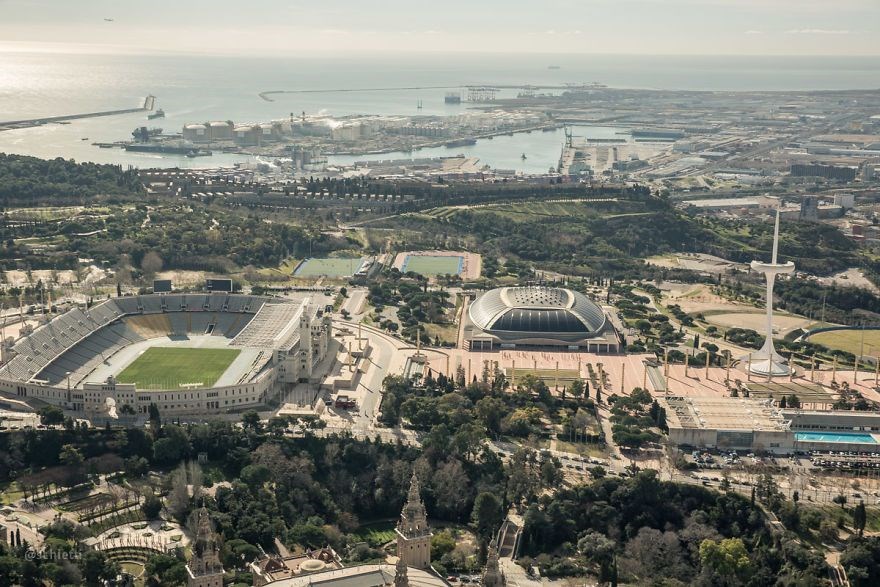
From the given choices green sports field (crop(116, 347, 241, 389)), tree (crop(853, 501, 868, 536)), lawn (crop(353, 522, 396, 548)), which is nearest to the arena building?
green sports field (crop(116, 347, 241, 389))

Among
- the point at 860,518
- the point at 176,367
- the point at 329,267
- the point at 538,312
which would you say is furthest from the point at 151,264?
the point at 860,518

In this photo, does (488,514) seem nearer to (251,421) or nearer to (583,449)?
(583,449)

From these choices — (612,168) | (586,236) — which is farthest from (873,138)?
(586,236)

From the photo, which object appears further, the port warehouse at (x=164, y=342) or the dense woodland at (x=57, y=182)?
the dense woodland at (x=57, y=182)

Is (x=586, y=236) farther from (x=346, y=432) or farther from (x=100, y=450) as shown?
(x=100, y=450)

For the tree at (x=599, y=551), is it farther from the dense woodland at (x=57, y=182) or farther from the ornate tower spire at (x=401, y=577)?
the dense woodland at (x=57, y=182)

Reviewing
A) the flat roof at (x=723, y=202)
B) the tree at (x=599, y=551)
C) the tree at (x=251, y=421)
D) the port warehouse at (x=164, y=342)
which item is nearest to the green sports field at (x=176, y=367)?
the port warehouse at (x=164, y=342)

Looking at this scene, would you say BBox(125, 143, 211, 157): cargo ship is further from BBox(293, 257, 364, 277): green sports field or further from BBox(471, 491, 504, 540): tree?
BBox(471, 491, 504, 540): tree
